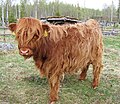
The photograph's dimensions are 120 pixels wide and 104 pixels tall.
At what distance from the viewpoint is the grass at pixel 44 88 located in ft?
17.0

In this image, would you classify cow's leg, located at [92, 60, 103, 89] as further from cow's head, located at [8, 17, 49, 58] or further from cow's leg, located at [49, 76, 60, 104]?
cow's head, located at [8, 17, 49, 58]

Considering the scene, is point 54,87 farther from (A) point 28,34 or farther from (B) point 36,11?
(B) point 36,11

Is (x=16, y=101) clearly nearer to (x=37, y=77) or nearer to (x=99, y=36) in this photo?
(x=37, y=77)

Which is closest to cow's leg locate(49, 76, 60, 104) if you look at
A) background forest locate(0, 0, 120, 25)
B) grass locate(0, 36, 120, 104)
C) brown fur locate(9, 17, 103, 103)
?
brown fur locate(9, 17, 103, 103)

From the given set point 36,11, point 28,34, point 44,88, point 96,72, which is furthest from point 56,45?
point 36,11

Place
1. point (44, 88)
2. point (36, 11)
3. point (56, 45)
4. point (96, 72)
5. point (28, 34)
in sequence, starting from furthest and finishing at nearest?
point (36, 11), point (96, 72), point (44, 88), point (56, 45), point (28, 34)

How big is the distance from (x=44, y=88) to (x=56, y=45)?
1.34 m

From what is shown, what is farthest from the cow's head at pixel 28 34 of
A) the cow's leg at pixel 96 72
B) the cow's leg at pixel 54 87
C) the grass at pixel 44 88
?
the cow's leg at pixel 96 72

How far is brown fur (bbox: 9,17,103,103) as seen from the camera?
4.28m

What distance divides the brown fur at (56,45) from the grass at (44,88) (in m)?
0.47

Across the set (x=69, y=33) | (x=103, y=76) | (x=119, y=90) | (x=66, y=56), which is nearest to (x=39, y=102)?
(x=66, y=56)

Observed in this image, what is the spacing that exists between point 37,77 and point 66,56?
1.74 metres

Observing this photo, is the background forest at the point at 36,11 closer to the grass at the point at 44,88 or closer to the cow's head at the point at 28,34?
the grass at the point at 44,88

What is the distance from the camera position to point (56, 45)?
15.7 ft
